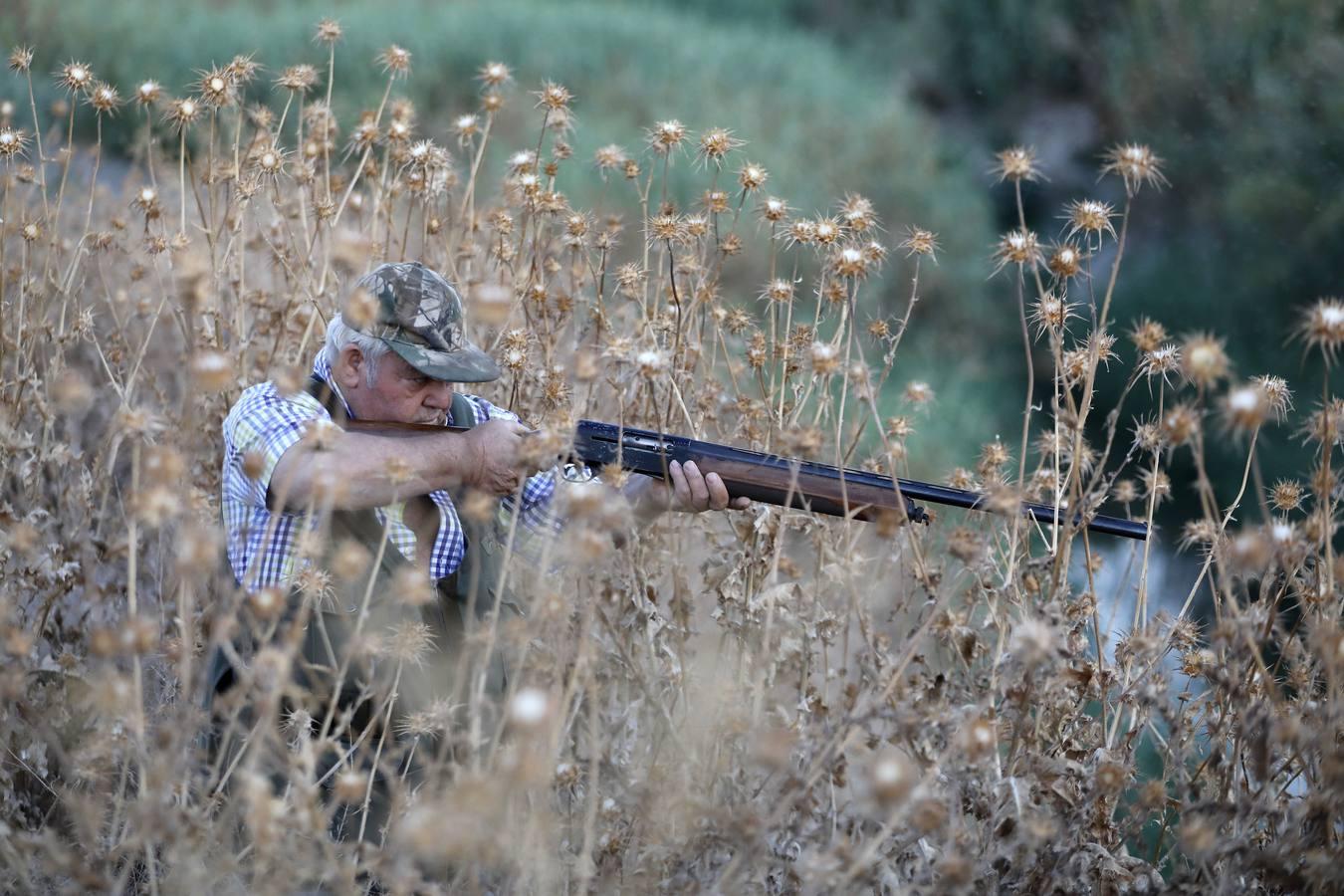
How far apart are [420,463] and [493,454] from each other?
17 cm

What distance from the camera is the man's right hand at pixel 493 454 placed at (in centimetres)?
288

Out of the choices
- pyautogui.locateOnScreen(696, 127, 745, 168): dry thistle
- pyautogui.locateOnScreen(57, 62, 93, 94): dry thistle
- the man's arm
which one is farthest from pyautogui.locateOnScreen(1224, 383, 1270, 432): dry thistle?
pyautogui.locateOnScreen(57, 62, 93, 94): dry thistle

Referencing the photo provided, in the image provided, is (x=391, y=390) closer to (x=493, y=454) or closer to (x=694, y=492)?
(x=493, y=454)

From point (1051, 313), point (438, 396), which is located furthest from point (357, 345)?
point (1051, 313)

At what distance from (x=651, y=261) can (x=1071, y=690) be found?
9.25ft

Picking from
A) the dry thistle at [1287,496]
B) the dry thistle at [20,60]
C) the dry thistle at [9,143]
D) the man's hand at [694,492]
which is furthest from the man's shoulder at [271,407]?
the dry thistle at [1287,496]

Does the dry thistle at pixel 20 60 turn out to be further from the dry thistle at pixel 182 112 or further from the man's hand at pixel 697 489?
the man's hand at pixel 697 489

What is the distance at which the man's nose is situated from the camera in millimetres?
3092

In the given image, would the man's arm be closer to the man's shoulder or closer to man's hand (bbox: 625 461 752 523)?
the man's shoulder

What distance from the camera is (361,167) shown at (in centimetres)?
384

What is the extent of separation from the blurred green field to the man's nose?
4847 mm

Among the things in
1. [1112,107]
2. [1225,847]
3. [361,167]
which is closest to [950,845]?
[1225,847]

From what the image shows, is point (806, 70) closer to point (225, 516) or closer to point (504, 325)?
point (504, 325)

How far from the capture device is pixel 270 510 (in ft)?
9.54
